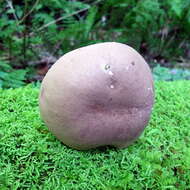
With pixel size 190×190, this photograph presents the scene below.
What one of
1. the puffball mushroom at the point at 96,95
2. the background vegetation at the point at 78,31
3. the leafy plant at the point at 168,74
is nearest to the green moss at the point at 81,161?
the puffball mushroom at the point at 96,95

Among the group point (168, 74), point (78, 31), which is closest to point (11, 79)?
point (78, 31)

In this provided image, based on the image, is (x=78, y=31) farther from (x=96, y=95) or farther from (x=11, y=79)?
(x=96, y=95)

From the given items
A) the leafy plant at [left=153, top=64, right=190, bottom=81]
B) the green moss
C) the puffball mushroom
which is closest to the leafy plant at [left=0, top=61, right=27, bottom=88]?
the green moss

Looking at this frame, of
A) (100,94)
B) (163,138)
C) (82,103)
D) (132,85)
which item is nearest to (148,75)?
(132,85)

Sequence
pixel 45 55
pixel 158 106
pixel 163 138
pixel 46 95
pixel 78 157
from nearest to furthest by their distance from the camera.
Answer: pixel 46 95
pixel 78 157
pixel 163 138
pixel 158 106
pixel 45 55

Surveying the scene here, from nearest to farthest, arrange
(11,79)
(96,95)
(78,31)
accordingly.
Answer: (96,95), (11,79), (78,31)

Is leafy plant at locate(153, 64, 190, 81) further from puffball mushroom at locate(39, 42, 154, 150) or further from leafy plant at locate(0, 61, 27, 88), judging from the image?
puffball mushroom at locate(39, 42, 154, 150)

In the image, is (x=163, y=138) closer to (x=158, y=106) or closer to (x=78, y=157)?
(x=158, y=106)

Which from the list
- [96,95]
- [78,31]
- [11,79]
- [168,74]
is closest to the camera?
[96,95]
